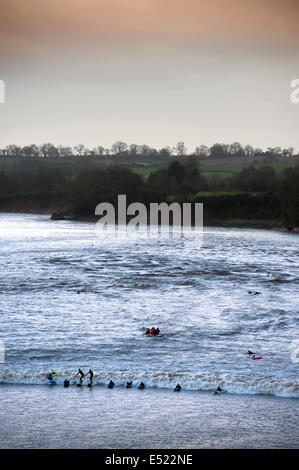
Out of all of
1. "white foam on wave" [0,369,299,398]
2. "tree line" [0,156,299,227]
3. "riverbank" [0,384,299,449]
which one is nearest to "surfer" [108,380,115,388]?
"white foam on wave" [0,369,299,398]

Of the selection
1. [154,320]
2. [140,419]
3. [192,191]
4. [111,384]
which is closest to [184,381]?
[111,384]

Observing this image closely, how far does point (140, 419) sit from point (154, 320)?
15.2 meters

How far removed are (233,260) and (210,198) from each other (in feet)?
315

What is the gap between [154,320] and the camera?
33.3 metres

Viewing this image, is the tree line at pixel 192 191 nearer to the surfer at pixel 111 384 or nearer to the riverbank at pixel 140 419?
the surfer at pixel 111 384

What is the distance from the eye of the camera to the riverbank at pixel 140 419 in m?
16.6

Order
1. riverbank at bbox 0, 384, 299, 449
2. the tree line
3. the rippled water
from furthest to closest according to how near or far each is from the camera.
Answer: the tree line → the rippled water → riverbank at bbox 0, 384, 299, 449

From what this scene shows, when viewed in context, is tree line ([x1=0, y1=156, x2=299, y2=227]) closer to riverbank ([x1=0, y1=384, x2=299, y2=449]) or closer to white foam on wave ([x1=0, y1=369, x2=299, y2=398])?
white foam on wave ([x1=0, y1=369, x2=299, y2=398])

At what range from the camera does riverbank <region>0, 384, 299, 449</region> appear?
1656 centimetres

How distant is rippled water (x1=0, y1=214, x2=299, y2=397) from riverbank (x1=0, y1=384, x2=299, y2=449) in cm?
136

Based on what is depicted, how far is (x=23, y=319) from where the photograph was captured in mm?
32812

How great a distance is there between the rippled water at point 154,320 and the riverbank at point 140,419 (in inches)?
53.5

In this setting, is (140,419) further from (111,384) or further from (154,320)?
(154,320)
